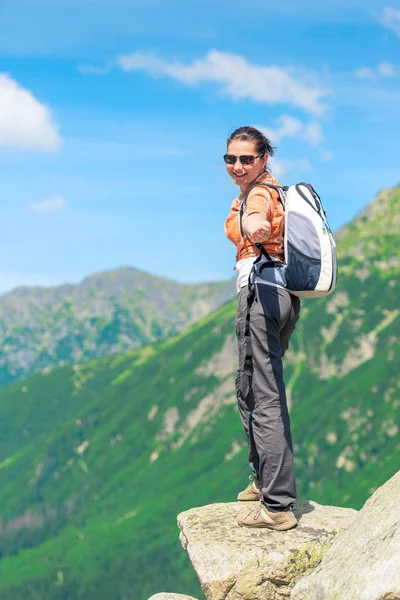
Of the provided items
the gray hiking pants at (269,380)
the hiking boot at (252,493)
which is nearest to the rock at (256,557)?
the gray hiking pants at (269,380)

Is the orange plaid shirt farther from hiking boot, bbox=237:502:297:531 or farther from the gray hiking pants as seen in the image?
hiking boot, bbox=237:502:297:531

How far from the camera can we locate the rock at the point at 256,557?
12.6 meters

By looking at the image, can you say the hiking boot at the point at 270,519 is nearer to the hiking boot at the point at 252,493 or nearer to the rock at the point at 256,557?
the rock at the point at 256,557

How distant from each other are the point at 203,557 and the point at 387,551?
181 inches

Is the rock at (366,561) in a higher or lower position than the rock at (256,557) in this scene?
higher

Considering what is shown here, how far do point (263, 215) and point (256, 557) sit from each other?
21.5 feet

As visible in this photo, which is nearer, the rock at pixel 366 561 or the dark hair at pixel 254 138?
the rock at pixel 366 561

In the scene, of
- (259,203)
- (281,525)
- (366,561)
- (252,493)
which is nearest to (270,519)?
(281,525)

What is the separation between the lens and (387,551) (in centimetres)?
963

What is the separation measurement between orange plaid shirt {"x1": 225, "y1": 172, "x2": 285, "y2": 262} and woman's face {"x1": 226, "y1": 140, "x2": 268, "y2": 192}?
176 millimetres

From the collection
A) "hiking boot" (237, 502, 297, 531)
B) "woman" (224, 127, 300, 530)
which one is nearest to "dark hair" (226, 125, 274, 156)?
"woman" (224, 127, 300, 530)

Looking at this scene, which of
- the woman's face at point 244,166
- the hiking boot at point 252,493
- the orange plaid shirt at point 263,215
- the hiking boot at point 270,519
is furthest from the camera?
the hiking boot at point 252,493

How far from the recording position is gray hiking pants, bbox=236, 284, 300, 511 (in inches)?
496

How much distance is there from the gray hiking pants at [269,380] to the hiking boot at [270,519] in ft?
0.76
